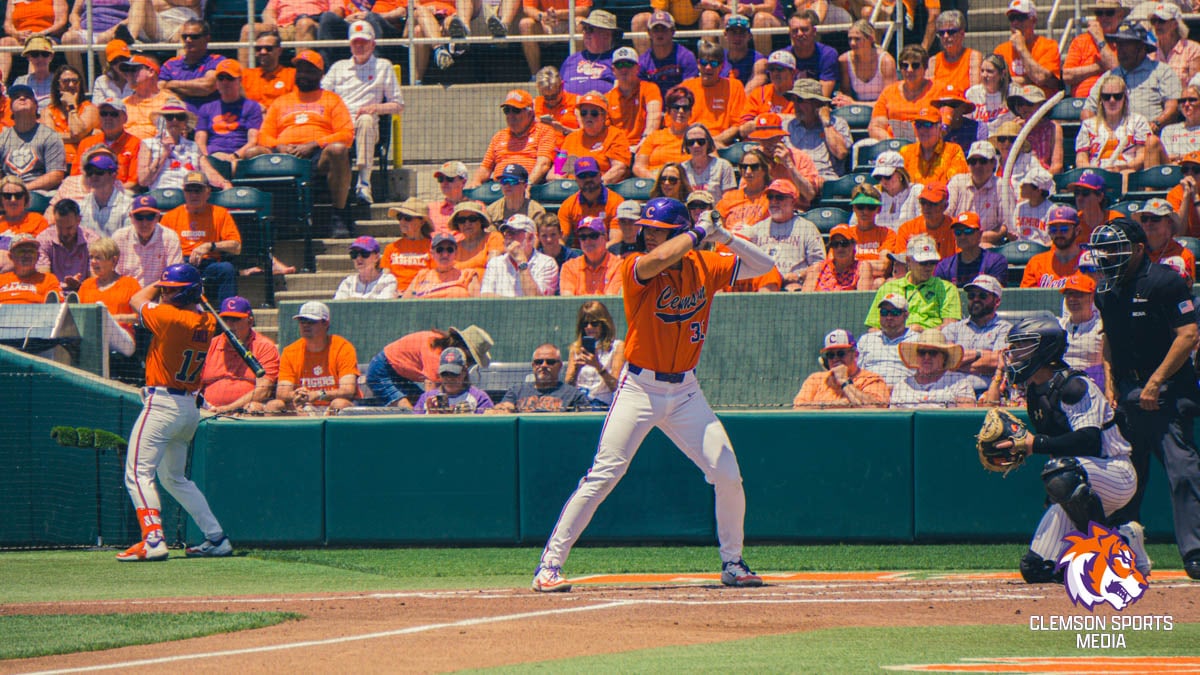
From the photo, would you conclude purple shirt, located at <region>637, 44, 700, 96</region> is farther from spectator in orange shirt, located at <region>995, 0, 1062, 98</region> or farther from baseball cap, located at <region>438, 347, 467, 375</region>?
baseball cap, located at <region>438, 347, 467, 375</region>

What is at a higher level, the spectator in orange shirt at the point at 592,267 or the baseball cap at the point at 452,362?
the spectator in orange shirt at the point at 592,267

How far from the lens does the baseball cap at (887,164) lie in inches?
467

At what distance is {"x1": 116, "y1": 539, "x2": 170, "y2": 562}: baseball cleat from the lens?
31.4 feet

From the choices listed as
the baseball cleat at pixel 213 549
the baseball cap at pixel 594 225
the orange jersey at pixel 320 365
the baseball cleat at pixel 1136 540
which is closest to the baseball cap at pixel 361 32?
the baseball cap at pixel 594 225

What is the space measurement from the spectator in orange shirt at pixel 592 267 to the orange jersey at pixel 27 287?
418 cm

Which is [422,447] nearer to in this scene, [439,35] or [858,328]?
[858,328]

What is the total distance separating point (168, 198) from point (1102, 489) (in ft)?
30.1

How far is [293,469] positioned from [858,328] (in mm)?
3958

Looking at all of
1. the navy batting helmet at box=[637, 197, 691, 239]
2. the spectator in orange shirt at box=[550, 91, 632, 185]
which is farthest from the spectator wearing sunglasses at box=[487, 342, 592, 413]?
the spectator in orange shirt at box=[550, 91, 632, 185]

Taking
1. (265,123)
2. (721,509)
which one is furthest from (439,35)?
(721,509)

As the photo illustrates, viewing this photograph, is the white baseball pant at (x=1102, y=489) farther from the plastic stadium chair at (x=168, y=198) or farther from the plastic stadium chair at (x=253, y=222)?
the plastic stadium chair at (x=168, y=198)

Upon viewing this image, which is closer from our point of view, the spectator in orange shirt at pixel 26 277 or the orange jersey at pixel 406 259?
the spectator in orange shirt at pixel 26 277

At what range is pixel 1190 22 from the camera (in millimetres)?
13938

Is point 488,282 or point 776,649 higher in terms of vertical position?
point 488,282
